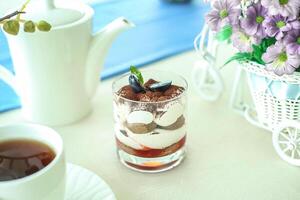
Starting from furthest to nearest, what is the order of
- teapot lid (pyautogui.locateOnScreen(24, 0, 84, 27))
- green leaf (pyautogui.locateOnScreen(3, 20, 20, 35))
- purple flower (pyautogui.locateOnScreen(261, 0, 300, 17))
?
teapot lid (pyautogui.locateOnScreen(24, 0, 84, 27)), purple flower (pyautogui.locateOnScreen(261, 0, 300, 17)), green leaf (pyautogui.locateOnScreen(3, 20, 20, 35))

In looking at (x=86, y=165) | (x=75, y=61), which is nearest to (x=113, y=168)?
(x=86, y=165)

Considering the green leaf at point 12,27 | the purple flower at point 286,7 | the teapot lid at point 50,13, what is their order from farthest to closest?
the teapot lid at point 50,13, the purple flower at point 286,7, the green leaf at point 12,27

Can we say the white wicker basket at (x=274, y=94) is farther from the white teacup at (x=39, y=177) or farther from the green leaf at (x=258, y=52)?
the white teacup at (x=39, y=177)

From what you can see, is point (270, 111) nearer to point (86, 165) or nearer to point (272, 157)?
point (272, 157)

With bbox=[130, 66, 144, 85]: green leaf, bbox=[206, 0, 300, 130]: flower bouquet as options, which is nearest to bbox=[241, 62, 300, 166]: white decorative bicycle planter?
bbox=[206, 0, 300, 130]: flower bouquet

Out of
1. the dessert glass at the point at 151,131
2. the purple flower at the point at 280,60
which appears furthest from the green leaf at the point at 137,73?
the purple flower at the point at 280,60

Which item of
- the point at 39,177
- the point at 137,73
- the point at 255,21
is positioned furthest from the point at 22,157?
the point at 255,21

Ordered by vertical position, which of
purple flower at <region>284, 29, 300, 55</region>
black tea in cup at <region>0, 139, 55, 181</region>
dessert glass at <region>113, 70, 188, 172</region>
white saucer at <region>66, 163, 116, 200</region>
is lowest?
white saucer at <region>66, 163, 116, 200</region>

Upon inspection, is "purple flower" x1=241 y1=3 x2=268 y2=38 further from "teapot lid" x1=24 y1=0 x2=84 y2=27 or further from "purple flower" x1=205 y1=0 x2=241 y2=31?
"teapot lid" x1=24 y1=0 x2=84 y2=27
